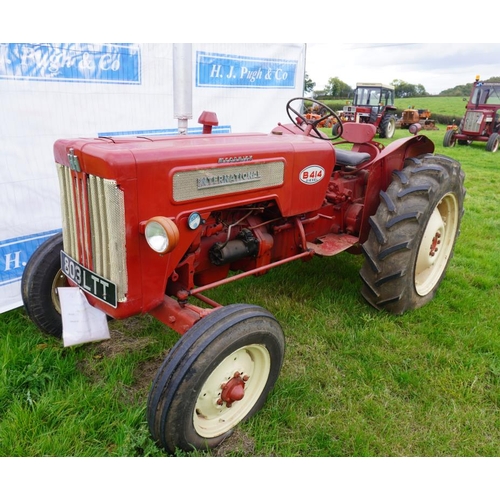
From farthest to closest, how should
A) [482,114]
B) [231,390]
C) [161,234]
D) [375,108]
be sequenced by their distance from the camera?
[375,108], [482,114], [231,390], [161,234]

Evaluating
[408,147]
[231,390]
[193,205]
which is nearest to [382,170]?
[408,147]

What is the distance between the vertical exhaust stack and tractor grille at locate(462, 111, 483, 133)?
42.5 ft

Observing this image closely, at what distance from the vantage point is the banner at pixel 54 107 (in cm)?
324

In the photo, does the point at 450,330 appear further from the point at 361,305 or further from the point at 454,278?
the point at 454,278

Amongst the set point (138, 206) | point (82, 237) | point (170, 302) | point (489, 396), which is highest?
point (138, 206)

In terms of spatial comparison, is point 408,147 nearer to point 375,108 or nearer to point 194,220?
point 194,220

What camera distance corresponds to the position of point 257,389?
2.30m

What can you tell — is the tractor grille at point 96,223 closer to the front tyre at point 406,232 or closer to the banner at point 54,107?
the banner at point 54,107

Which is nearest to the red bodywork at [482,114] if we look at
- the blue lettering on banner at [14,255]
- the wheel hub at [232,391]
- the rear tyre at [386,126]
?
the rear tyre at [386,126]

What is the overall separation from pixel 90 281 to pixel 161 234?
567 millimetres

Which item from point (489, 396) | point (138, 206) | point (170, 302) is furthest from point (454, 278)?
point (138, 206)

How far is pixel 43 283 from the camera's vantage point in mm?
2688

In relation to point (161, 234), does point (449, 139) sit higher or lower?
lower

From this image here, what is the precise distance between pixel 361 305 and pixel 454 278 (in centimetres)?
115
